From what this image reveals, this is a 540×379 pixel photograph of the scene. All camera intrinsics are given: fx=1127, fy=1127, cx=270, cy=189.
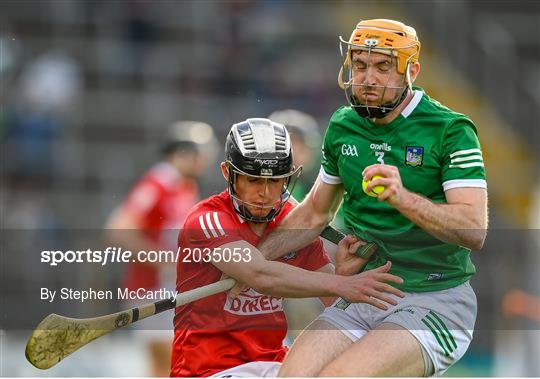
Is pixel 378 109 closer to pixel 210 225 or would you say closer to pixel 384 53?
pixel 384 53

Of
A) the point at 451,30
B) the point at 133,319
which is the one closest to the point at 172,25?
the point at 451,30

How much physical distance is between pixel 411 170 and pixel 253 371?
87cm

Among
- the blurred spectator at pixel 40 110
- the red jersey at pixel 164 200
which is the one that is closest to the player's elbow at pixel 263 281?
the red jersey at pixel 164 200

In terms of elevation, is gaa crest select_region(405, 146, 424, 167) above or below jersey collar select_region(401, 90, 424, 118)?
below

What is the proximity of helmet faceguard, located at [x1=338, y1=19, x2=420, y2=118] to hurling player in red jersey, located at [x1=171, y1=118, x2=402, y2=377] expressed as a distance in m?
0.35

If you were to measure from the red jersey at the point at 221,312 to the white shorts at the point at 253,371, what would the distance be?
36 mm

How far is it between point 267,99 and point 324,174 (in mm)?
4138

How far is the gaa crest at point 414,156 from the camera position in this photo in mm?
3705

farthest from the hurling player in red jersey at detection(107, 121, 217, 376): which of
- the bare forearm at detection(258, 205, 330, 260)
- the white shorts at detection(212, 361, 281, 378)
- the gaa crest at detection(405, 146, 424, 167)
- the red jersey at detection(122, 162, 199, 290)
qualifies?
the gaa crest at detection(405, 146, 424, 167)

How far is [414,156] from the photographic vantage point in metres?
3.72

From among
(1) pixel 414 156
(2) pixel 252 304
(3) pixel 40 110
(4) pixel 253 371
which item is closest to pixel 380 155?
(1) pixel 414 156

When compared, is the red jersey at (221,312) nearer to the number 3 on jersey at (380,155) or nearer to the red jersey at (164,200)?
the number 3 on jersey at (380,155)

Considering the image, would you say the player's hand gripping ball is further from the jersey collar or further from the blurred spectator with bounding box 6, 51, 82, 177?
the blurred spectator with bounding box 6, 51, 82, 177

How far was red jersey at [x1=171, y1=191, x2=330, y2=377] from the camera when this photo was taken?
3.89 metres
